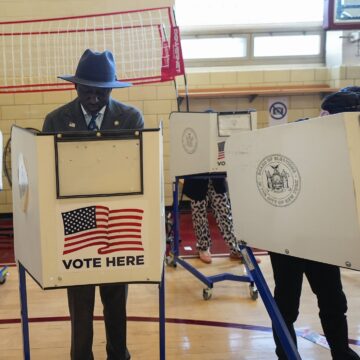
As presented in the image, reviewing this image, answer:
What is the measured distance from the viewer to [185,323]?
2582 millimetres

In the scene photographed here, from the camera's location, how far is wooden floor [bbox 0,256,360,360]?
89.0 inches

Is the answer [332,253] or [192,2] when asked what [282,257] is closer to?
[332,253]

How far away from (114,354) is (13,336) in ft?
2.53

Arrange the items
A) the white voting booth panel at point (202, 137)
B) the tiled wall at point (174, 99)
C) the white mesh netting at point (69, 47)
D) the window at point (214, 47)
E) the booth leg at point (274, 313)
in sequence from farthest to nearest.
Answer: the window at point (214, 47)
the tiled wall at point (174, 99)
the white mesh netting at point (69, 47)
the white voting booth panel at point (202, 137)
the booth leg at point (274, 313)

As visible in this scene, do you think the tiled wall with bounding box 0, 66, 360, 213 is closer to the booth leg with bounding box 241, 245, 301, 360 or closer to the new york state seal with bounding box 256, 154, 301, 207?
the booth leg with bounding box 241, 245, 301, 360

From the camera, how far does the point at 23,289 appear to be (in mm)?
1716

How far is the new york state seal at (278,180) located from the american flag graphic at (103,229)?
0.40 meters

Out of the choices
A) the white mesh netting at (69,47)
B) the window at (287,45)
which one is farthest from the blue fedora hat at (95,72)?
the window at (287,45)

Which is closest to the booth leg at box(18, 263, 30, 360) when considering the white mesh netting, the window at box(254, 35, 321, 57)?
the white mesh netting

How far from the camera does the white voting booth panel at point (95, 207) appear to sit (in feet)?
4.58

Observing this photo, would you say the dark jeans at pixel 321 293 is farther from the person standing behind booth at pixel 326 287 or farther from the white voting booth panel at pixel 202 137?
the white voting booth panel at pixel 202 137

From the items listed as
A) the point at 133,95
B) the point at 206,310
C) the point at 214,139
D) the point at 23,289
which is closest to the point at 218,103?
the point at 133,95

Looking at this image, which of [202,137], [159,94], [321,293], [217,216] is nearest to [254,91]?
[159,94]

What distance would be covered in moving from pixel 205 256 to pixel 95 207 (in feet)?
7.76
